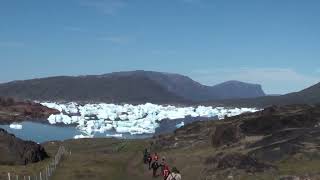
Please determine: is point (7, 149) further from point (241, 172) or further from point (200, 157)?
point (241, 172)

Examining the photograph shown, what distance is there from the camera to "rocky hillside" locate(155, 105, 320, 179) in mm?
53094

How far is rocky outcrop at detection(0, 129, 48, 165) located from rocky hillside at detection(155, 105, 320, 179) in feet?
66.4

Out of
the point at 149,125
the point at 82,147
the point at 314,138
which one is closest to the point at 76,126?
the point at 149,125

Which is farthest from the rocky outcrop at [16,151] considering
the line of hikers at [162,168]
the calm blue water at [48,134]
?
the calm blue water at [48,134]

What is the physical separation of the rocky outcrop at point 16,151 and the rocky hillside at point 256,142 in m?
20.2

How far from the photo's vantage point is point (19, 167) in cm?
6406

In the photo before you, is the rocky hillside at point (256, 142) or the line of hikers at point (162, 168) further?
the rocky hillside at point (256, 142)

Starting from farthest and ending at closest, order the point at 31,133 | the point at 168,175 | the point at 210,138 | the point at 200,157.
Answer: the point at 31,133 < the point at 210,138 < the point at 200,157 < the point at 168,175

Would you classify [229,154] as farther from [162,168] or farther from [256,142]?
[162,168]

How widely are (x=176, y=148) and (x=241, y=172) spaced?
30.9 m

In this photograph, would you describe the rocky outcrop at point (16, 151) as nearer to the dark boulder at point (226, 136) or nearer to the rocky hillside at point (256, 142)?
the rocky hillside at point (256, 142)

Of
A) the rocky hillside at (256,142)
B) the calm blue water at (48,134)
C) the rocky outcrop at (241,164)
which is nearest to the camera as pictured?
the rocky outcrop at (241,164)

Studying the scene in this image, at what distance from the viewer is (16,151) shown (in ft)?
222

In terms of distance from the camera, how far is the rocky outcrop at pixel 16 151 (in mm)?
66625
